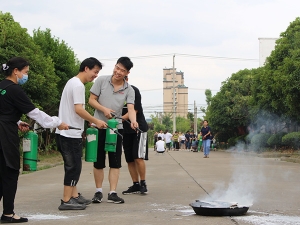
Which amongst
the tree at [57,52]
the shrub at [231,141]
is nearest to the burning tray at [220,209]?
the tree at [57,52]

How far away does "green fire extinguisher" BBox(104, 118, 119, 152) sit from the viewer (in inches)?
281

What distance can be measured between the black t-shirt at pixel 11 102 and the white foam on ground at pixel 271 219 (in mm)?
2638

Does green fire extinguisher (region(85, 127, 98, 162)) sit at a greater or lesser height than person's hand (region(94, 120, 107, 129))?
lesser

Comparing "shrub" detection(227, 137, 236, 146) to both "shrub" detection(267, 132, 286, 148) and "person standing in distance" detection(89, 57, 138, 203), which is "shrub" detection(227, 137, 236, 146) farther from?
"person standing in distance" detection(89, 57, 138, 203)

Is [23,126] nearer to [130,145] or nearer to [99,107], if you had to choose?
[99,107]

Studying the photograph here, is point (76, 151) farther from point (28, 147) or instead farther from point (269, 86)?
point (269, 86)

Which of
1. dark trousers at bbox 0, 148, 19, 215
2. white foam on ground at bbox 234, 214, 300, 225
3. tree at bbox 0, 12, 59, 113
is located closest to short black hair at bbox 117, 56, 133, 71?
dark trousers at bbox 0, 148, 19, 215

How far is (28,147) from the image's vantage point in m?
5.99

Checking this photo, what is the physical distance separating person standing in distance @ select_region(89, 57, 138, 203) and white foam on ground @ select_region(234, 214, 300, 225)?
2.04 meters

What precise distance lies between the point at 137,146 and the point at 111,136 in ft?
3.75

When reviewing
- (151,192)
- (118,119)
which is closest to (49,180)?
(151,192)

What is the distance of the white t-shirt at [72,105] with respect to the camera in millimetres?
6727

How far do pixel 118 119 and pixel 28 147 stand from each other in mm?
1934

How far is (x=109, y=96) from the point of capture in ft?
24.9
